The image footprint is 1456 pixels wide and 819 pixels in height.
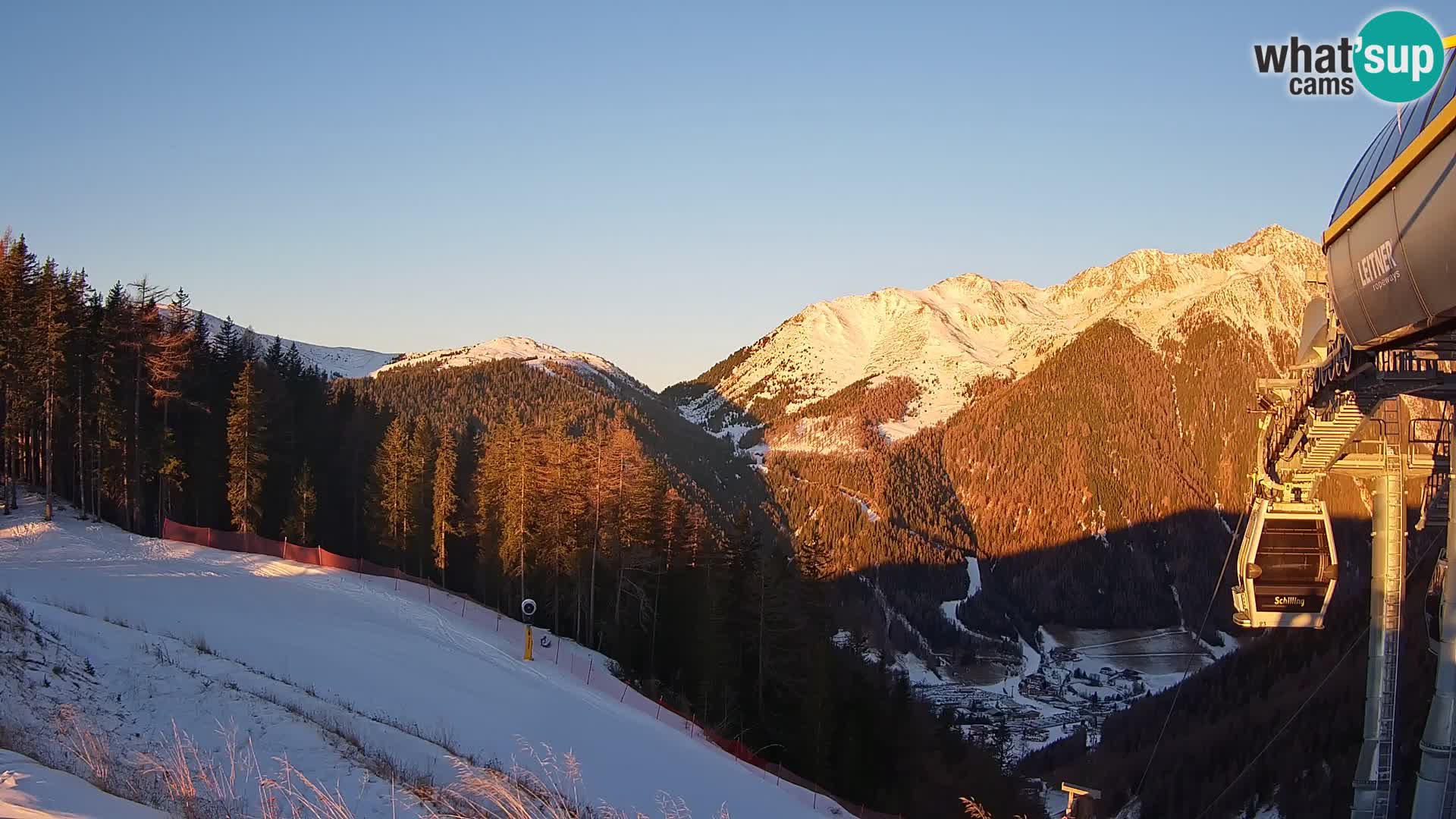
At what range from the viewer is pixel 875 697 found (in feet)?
149

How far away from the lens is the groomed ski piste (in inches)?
487

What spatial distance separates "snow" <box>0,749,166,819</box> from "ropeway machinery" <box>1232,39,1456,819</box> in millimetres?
10152

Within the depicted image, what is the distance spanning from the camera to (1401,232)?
8.67 m

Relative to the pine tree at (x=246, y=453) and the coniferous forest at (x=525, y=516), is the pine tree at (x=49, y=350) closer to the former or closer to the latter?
the coniferous forest at (x=525, y=516)

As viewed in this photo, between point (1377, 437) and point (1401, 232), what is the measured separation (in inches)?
377

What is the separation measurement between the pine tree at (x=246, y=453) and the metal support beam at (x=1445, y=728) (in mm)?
41662

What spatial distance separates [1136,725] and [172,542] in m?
76.9

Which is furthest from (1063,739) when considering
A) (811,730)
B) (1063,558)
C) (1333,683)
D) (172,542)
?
(1063,558)

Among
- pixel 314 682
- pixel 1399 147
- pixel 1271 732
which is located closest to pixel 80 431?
pixel 314 682

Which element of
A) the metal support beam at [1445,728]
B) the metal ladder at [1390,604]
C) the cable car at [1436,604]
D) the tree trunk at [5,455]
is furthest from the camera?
the tree trunk at [5,455]

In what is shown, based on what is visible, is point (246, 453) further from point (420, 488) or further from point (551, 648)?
point (551, 648)

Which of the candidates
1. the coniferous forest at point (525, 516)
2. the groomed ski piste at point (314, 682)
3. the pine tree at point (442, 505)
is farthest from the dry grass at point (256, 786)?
the pine tree at point (442, 505)

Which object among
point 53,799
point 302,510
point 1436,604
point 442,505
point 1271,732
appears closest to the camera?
point 53,799

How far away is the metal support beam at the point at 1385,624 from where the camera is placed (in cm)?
1620
